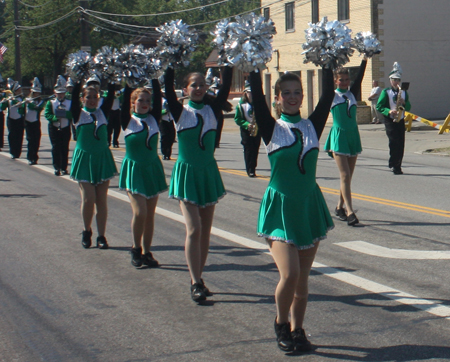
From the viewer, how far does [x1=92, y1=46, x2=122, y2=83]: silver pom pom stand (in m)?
6.69

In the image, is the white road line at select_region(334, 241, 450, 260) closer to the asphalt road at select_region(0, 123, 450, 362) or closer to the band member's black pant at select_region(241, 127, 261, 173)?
the asphalt road at select_region(0, 123, 450, 362)

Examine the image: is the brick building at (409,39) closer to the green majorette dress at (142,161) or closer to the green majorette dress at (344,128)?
the green majorette dress at (344,128)

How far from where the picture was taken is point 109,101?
756 cm

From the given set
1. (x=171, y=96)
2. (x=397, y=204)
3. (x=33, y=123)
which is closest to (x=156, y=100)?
(x=171, y=96)

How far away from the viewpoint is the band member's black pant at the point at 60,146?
48.1ft

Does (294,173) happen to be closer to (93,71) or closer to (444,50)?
(93,71)

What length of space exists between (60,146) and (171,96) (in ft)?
31.0

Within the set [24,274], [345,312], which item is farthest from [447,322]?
[24,274]

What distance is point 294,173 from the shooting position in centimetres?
452

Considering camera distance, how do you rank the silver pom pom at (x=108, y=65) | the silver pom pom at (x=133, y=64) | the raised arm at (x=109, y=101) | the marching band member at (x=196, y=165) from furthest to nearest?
the raised arm at (x=109, y=101) < the silver pom pom at (x=108, y=65) < the silver pom pom at (x=133, y=64) < the marching band member at (x=196, y=165)

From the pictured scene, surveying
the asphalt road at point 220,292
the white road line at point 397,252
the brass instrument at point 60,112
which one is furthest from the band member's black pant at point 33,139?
the white road line at point 397,252

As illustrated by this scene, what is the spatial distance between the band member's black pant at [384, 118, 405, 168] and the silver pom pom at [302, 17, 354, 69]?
9.22 metres

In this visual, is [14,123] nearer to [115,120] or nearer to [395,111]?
[115,120]

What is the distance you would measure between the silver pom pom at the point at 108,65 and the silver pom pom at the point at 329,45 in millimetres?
2479
